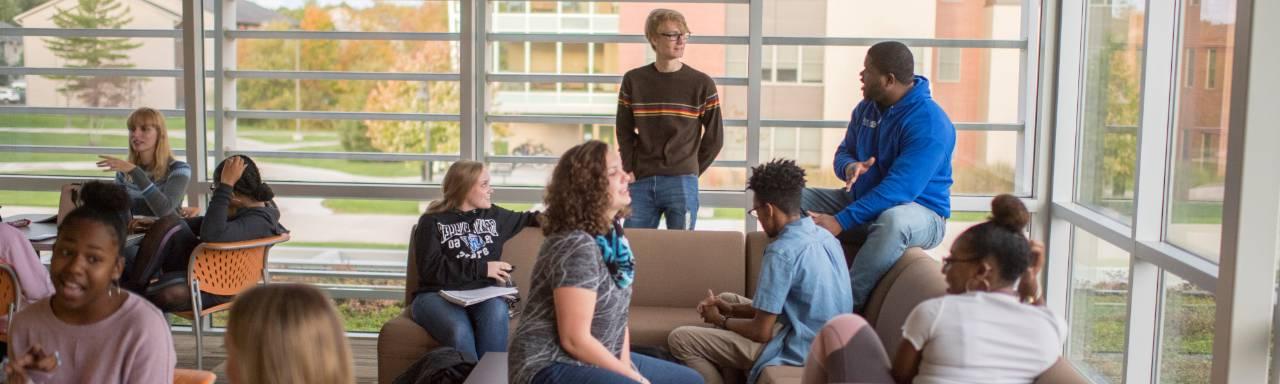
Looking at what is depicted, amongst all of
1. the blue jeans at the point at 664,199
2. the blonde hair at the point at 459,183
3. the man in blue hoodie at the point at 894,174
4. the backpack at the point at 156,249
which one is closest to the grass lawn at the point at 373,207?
the blue jeans at the point at 664,199

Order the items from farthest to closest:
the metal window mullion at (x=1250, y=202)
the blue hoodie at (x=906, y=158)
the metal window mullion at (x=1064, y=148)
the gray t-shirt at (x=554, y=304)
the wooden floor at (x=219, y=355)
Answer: the metal window mullion at (x=1064, y=148)
the wooden floor at (x=219, y=355)
the blue hoodie at (x=906, y=158)
the metal window mullion at (x=1250, y=202)
the gray t-shirt at (x=554, y=304)

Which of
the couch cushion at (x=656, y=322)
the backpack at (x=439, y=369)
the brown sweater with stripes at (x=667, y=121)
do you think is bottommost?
the backpack at (x=439, y=369)

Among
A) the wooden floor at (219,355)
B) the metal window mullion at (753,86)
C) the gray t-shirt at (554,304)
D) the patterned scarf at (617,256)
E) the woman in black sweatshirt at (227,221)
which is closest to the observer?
the gray t-shirt at (554,304)

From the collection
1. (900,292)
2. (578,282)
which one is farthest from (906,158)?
(578,282)

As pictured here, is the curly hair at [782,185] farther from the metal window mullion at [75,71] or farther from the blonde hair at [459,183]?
the metal window mullion at [75,71]

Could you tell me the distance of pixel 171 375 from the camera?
309 cm

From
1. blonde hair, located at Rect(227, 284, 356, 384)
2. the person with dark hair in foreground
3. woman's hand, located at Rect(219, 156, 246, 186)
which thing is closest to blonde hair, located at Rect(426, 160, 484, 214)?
woman's hand, located at Rect(219, 156, 246, 186)

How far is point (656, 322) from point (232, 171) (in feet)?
6.72

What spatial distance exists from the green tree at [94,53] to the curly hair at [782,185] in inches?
185

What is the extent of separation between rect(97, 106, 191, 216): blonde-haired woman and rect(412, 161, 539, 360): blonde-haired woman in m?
1.73

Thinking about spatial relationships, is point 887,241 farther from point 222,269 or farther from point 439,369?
point 222,269

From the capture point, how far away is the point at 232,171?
18.6 ft

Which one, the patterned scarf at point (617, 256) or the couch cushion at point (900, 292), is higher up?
the patterned scarf at point (617, 256)

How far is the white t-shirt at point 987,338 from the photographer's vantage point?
302 centimetres
